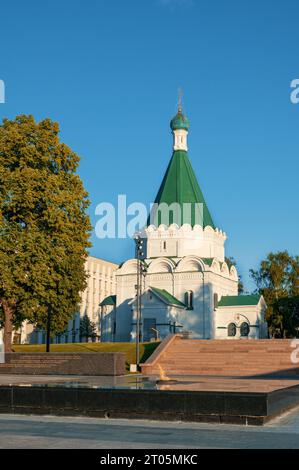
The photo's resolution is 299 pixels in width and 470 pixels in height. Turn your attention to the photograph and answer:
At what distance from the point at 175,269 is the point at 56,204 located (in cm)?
3003

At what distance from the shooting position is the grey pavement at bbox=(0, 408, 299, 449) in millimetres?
8922

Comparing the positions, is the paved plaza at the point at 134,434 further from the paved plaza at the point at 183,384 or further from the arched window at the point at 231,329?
the arched window at the point at 231,329

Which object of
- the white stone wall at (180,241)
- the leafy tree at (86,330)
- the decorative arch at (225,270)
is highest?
the white stone wall at (180,241)

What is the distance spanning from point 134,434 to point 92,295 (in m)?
87.7

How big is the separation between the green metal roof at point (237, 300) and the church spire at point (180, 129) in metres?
17.8

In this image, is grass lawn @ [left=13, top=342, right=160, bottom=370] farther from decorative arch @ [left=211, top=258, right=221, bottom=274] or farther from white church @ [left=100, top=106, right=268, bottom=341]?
decorative arch @ [left=211, top=258, right=221, bottom=274]

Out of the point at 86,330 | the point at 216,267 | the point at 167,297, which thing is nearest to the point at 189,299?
the point at 167,297

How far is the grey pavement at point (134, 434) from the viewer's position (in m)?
8.92

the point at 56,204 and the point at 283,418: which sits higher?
the point at 56,204

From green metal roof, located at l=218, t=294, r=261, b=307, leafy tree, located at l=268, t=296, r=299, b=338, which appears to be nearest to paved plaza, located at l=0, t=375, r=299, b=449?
green metal roof, located at l=218, t=294, r=261, b=307

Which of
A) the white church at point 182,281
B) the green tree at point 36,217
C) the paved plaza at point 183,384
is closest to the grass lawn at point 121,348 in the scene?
the green tree at point 36,217
